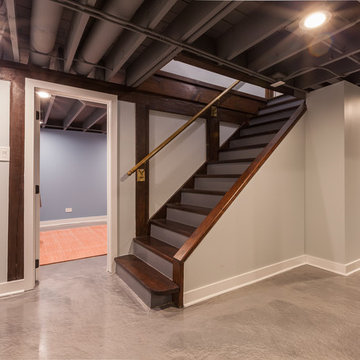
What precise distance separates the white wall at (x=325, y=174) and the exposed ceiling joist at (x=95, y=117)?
3335 millimetres

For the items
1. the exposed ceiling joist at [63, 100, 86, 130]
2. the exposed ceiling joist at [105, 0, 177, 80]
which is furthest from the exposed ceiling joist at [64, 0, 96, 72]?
the exposed ceiling joist at [63, 100, 86, 130]

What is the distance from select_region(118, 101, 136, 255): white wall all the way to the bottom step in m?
0.29

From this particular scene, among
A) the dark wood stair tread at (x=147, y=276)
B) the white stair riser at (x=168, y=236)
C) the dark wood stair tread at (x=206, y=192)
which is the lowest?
the dark wood stair tread at (x=147, y=276)

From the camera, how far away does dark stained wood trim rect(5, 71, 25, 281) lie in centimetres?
229

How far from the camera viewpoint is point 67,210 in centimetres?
570

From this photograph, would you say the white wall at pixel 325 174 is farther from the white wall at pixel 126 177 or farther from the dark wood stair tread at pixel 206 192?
the white wall at pixel 126 177

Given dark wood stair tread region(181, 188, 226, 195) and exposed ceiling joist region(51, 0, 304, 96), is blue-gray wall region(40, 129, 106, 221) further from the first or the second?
exposed ceiling joist region(51, 0, 304, 96)

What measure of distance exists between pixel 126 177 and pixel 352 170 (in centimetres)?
262

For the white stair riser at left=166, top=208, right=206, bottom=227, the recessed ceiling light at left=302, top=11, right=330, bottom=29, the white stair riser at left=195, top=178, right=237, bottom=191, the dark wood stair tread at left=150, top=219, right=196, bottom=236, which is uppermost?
the recessed ceiling light at left=302, top=11, right=330, bottom=29

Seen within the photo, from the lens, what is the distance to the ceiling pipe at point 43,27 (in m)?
1.62

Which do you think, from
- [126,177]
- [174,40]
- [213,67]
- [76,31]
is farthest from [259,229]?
[76,31]

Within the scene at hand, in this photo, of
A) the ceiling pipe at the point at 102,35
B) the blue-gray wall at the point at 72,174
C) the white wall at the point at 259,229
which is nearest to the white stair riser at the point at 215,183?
the white wall at the point at 259,229

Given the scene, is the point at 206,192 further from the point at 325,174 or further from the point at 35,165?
the point at 35,165

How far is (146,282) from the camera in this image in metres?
2.12
